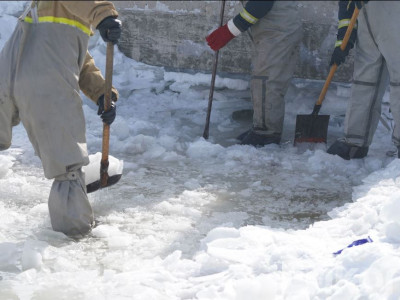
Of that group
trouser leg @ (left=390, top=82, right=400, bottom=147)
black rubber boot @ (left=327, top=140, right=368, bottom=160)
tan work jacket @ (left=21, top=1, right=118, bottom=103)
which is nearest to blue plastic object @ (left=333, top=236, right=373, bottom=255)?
tan work jacket @ (left=21, top=1, right=118, bottom=103)

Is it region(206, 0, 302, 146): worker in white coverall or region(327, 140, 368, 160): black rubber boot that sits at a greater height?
region(206, 0, 302, 146): worker in white coverall

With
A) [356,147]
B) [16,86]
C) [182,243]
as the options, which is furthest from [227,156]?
[16,86]

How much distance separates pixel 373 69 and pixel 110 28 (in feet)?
8.04

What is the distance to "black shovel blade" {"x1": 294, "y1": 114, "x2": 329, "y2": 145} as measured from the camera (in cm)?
541

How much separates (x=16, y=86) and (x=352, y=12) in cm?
304

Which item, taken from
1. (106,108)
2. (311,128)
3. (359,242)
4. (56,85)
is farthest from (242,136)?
(359,242)

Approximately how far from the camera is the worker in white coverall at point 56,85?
3.21m

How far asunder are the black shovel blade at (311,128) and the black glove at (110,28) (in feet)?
8.20

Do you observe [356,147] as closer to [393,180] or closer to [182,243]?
[393,180]

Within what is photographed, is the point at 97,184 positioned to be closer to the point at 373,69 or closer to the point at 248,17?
the point at 248,17

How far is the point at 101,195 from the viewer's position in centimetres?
411

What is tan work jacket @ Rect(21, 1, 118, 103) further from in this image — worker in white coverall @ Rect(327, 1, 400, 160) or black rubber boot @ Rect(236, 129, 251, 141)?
black rubber boot @ Rect(236, 129, 251, 141)

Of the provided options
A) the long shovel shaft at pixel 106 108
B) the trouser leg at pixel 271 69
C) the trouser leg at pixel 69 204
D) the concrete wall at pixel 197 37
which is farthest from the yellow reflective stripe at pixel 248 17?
the trouser leg at pixel 69 204

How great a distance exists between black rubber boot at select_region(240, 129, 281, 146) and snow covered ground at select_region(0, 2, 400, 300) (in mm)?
103
